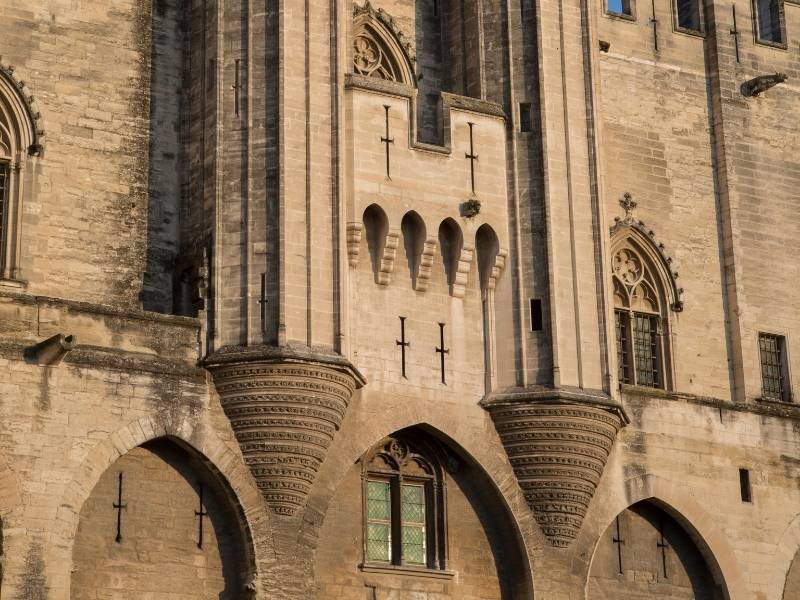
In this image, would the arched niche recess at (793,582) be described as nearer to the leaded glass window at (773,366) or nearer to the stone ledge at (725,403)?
the stone ledge at (725,403)

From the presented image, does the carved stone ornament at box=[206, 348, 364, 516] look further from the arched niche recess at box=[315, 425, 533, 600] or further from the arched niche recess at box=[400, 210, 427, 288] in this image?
the arched niche recess at box=[400, 210, 427, 288]

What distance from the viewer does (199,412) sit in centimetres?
2405

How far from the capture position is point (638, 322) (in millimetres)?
29828

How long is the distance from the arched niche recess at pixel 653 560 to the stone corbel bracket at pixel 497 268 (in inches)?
150

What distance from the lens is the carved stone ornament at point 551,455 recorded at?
2605 centimetres

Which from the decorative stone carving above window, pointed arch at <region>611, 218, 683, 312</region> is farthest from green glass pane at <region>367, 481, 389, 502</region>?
pointed arch at <region>611, 218, 683, 312</region>

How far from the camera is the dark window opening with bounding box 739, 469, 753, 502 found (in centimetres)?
2819

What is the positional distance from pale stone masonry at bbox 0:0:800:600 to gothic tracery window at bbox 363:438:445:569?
4 centimetres

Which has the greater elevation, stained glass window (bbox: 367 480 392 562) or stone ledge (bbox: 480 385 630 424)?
stone ledge (bbox: 480 385 630 424)

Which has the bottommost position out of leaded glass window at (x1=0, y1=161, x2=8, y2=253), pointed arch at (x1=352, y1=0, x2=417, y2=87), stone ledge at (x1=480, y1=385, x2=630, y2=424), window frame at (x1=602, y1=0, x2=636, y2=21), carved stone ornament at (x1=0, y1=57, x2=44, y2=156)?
stone ledge at (x1=480, y1=385, x2=630, y2=424)

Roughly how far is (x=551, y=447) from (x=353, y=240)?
3828 mm

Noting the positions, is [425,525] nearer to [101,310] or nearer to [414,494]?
[414,494]

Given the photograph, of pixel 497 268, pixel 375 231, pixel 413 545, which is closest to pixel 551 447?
pixel 413 545

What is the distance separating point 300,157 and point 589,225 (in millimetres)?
4525
